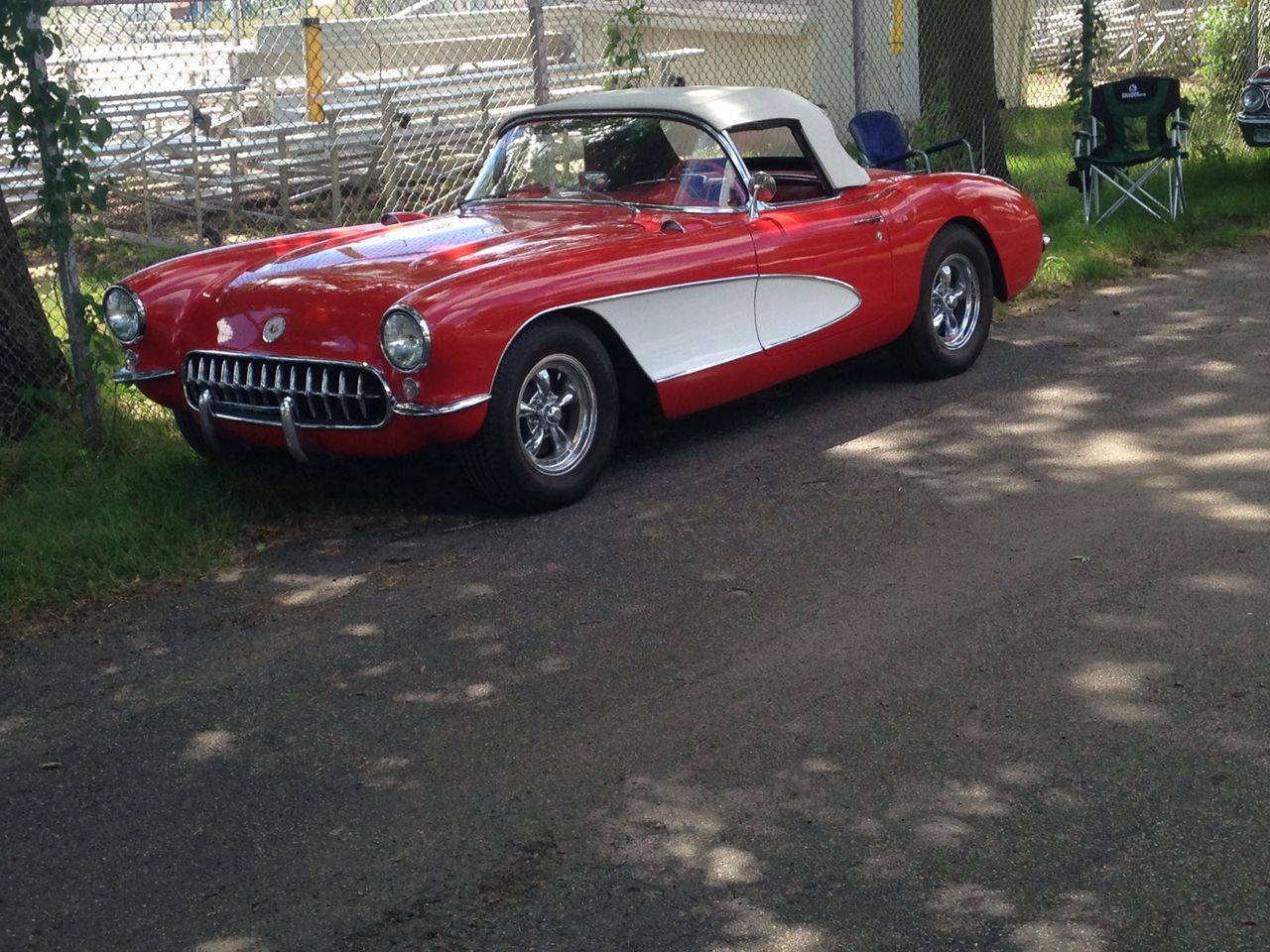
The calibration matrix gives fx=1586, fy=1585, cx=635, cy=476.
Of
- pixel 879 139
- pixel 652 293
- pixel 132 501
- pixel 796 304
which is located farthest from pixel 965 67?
pixel 132 501

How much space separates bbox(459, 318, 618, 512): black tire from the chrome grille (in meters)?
0.41

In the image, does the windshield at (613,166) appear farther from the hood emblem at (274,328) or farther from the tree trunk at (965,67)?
the tree trunk at (965,67)

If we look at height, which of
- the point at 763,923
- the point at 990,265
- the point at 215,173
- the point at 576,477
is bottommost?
the point at 763,923

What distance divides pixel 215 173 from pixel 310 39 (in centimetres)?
131

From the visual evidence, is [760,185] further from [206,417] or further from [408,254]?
[206,417]

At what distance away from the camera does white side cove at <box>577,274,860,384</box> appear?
6.23 metres

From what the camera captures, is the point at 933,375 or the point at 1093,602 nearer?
the point at 1093,602

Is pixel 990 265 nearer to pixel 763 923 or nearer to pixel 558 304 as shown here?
pixel 558 304

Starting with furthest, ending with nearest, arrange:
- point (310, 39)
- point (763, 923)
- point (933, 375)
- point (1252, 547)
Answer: point (310, 39)
point (933, 375)
point (1252, 547)
point (763, 923)

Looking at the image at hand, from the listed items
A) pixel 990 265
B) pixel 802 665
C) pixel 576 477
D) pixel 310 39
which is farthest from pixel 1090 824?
pixel 310 39

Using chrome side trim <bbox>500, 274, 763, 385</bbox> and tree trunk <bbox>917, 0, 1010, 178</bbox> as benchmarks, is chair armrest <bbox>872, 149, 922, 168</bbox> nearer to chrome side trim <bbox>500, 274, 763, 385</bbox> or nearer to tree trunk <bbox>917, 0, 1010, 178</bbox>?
tree trunk <bbox>917, 0, 1010, 178</bbox>

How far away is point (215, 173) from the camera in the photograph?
1222cm

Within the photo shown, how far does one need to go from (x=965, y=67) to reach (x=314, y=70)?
16.6 feet

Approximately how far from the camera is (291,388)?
571cm
